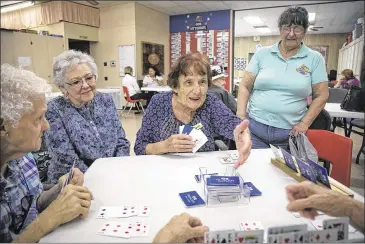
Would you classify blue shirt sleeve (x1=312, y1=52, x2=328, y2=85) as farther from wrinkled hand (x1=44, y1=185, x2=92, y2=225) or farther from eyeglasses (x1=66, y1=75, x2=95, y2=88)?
wrinkled hand (x1=44, y1=185, x2=92, y2=225)

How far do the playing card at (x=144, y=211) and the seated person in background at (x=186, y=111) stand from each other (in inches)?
22.5

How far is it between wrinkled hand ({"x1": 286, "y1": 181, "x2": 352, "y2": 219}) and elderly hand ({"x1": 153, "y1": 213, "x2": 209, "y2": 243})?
0.80 feet

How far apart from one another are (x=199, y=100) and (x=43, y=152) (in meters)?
1.33

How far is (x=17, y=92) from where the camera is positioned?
75 centimetres

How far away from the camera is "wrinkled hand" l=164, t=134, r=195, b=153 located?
4.68ft

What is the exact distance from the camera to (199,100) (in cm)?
160

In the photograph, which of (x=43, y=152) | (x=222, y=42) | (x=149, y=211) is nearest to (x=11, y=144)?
(x=149, y=211)

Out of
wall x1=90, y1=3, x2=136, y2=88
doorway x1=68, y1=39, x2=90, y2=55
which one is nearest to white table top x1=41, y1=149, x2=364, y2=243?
wall x1=90, y1=3, x2=136, y2=88

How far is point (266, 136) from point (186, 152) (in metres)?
0.63

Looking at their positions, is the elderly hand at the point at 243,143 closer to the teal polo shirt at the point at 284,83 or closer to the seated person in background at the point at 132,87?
the teal polo shirt at the point at 284,83

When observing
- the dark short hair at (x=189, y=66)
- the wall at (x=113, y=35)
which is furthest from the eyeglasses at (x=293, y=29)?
the wall at (x=113, y=35)

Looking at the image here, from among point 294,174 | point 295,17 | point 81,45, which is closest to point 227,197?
point 294,174

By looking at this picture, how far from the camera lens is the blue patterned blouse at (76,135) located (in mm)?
1524

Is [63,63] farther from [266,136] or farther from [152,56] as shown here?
[152,56]
